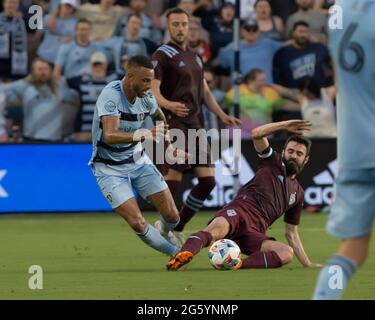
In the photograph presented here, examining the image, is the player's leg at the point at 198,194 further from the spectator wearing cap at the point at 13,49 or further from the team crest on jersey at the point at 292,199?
the spectator wearing cap at the point at 13,49

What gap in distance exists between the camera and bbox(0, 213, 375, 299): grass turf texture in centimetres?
920

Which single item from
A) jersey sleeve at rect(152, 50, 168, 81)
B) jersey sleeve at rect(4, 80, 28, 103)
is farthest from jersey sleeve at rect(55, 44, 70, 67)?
jersey sleeve at rect(152, 50, 168, 81)

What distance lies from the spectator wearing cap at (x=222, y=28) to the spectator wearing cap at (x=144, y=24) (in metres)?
0.81

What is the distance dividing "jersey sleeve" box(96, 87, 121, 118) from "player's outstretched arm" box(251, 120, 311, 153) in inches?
51.8

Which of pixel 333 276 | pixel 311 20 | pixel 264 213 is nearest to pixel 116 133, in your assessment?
pixel 264 213

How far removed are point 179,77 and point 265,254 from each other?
10.7 ft

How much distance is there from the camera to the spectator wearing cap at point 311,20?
61.5ft

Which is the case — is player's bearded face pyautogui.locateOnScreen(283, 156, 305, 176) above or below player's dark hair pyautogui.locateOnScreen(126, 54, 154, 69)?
below

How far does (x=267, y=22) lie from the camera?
18766 mm

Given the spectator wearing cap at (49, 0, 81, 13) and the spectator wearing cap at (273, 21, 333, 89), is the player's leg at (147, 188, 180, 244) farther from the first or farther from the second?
the spectator wearing cap at (49, 0, 81, 13)

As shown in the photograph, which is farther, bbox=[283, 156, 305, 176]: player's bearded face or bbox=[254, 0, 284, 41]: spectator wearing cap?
bbox=[254, 0, 284, 41]: spectator wearing cap

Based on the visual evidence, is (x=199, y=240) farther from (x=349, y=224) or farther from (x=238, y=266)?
(x=349, y=224)

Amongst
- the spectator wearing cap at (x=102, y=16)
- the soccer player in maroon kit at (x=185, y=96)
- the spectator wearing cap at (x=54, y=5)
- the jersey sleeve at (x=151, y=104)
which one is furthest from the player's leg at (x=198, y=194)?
the spectator wearing cap at (x=54, y=5)
